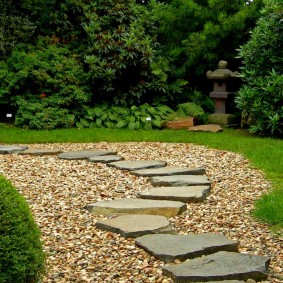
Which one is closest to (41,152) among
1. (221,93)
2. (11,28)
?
(11,28)

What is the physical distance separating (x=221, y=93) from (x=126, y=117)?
197cm

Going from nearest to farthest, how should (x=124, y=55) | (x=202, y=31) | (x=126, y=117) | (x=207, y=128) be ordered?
(x=207, y=128)
(x=126, y=117)
(x=124, y=55)
(x=202, y=31)

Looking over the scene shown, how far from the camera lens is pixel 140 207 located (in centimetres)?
502

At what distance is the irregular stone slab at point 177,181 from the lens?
6.07 metres

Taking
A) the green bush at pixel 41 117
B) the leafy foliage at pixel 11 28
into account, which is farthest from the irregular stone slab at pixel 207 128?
the leafy foliage at pixel 11 28

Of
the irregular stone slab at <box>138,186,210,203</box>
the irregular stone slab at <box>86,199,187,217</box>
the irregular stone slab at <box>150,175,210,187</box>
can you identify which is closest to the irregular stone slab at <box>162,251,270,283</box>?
the irregular stone slab at <box>86,199,187,217</box>

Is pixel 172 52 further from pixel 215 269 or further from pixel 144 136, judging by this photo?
pixel 215 269

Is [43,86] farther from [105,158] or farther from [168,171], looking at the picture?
[168,171]

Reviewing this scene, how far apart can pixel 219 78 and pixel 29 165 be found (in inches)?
220

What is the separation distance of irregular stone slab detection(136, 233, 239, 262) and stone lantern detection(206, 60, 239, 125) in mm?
7593

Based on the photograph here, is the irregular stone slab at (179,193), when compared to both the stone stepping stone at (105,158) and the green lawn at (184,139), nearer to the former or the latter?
the green lawn at (184,139)

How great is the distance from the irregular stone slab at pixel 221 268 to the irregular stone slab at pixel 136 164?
10.6 ft

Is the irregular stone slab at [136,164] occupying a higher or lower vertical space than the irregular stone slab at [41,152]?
lower

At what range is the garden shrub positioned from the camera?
10.1 metres
